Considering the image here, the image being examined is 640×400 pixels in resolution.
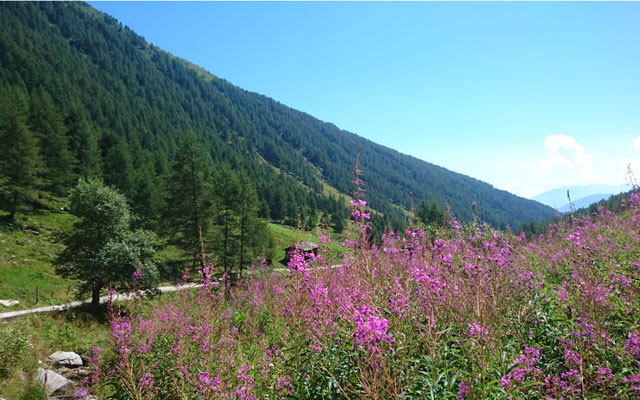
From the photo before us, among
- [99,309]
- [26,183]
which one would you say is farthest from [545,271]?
[26,183]

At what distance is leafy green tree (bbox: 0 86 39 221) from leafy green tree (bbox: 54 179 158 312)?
20.9m

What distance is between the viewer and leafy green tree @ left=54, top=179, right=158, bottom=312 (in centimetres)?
1745

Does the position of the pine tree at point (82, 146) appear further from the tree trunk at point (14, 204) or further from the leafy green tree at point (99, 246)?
the leafy green tree at point (99, 246)

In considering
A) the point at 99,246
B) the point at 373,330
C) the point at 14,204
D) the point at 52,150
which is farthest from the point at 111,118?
the point at 373,330

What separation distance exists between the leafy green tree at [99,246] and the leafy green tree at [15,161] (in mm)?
20896

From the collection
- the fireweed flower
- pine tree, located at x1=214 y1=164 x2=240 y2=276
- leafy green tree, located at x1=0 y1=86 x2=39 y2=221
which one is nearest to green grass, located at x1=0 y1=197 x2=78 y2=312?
leafy green tree, located at x1=0 y1=86 x2=39 y2=221

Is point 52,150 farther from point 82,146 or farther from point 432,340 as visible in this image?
point 432,340

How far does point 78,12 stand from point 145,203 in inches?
9008

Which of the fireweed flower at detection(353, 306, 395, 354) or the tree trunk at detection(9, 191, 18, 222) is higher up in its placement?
the fireweed flower at detection(353, 306, 395, 354)

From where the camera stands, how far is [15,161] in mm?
33000

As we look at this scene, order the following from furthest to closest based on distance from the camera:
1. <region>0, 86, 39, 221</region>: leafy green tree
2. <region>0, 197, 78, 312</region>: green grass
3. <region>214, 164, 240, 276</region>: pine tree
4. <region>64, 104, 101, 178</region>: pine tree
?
<region>64, 104, 101, 178</region>: pine tree → <region>214, 164, 240, 276</region>: pine tree → <region>0, 86, 39, 221</region>: leafy green tree → <region>0, 197, 78, 312</region>: green grass

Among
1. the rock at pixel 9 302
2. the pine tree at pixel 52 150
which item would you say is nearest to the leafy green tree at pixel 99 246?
the rock at pixel 9 302

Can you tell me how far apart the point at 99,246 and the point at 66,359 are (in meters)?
7.96

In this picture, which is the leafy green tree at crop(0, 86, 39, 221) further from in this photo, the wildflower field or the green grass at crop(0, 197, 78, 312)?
the wildflower field
